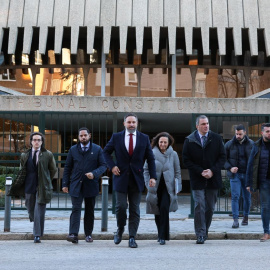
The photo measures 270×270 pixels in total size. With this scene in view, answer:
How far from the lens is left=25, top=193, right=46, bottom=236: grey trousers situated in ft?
33.5

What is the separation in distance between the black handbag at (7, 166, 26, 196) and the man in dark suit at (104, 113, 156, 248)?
1.60 m

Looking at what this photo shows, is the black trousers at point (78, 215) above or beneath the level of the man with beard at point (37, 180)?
beneath

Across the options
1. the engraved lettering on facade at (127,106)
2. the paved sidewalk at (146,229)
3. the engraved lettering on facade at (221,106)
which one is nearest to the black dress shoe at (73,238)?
the paved sidewalk at (146,229)

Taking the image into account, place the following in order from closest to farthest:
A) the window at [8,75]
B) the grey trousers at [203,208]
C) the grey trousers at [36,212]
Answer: the grey trousers at [203,208] < the grey trousers at [36,212] < the window at [8,75]

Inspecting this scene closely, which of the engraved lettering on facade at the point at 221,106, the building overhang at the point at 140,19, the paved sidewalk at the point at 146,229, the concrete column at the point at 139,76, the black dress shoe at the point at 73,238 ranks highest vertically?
the building overhang at the point at 140,19

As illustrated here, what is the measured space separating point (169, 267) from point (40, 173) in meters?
3.72

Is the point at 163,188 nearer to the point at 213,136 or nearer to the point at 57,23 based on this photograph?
the point at 213,136

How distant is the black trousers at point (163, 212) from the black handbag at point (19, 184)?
7.41ft

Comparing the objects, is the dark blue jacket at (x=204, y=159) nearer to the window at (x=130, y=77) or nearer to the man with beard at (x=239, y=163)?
the man with beard at (x=239, y=163)

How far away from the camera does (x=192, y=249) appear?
9.19 meters

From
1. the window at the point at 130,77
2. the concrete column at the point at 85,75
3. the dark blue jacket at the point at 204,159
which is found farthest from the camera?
the window at the point at 130,77

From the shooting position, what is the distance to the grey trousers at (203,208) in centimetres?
998

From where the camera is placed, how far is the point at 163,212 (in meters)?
9.97

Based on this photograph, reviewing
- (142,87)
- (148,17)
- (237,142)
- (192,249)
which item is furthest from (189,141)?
(142,87)
